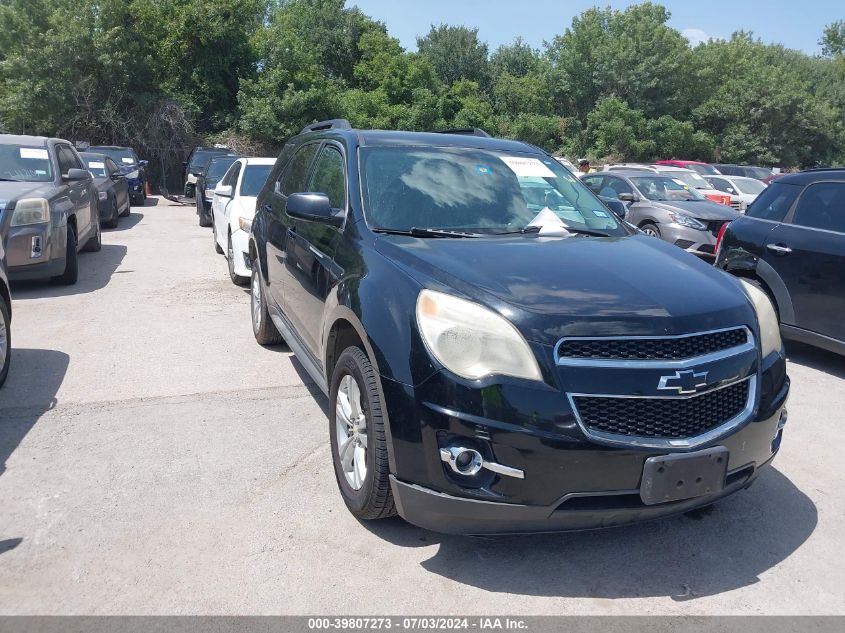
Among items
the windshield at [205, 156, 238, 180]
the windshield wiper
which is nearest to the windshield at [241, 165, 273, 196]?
the windshield wiper

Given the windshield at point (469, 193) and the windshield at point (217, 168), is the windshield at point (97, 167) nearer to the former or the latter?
the windshield at point (217, 168)

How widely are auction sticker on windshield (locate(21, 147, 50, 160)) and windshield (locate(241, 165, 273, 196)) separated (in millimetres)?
2654

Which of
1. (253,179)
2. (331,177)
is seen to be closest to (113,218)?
(253,179)

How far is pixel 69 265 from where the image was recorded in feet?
30.3

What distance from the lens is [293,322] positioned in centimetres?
509

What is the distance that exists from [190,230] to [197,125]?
48.9 ft

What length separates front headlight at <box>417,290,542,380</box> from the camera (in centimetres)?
297

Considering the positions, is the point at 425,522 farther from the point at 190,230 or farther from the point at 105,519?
the point at 190,230

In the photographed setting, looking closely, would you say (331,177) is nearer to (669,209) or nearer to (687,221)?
(687,221)

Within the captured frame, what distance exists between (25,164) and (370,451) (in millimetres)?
8381

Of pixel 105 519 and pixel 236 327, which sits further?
pixel 236 327

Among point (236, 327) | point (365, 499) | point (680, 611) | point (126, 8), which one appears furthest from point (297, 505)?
point (126, 8)

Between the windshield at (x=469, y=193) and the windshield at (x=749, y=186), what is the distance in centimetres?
2090

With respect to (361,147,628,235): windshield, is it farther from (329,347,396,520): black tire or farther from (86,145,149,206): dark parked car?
(86,145,149,206): dark parked car
